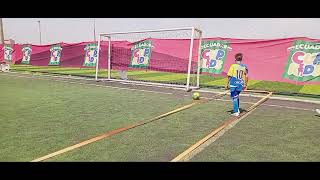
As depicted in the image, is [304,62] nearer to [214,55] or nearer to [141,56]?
[214,55]

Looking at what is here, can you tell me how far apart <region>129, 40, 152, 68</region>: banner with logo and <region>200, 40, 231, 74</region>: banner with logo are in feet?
12.5

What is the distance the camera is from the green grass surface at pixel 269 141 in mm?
5039

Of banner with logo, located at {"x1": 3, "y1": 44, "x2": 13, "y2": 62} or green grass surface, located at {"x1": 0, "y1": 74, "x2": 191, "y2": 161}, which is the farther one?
banner with logo, located at {"x1": 3, "y1": 44, "x2": 13, "y2": 62}

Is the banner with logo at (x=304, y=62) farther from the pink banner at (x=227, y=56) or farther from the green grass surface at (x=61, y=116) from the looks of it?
the green grass surface at (x=61, y=116)

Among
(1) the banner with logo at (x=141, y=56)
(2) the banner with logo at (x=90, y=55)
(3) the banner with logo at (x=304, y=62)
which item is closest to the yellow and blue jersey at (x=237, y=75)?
(3) the banner with logo at (x=304, y=62)

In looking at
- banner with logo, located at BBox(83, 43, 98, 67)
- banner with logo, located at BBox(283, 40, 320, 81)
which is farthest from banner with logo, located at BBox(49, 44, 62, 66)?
banner with logo, located at BBox(283, 40, 320, 81)

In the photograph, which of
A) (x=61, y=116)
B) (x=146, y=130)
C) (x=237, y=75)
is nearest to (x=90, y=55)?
(x=61, y=116)

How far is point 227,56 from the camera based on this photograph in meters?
18.8

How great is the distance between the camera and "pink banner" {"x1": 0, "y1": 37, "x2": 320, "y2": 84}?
15125mm

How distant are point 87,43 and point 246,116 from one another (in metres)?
21.7

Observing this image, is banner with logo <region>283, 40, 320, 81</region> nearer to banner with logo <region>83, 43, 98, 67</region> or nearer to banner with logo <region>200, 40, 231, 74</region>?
banner with logo <region>200, 40, 231, 74</region>

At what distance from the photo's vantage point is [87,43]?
90.1ft

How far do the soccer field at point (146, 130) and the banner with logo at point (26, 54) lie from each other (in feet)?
83.9
